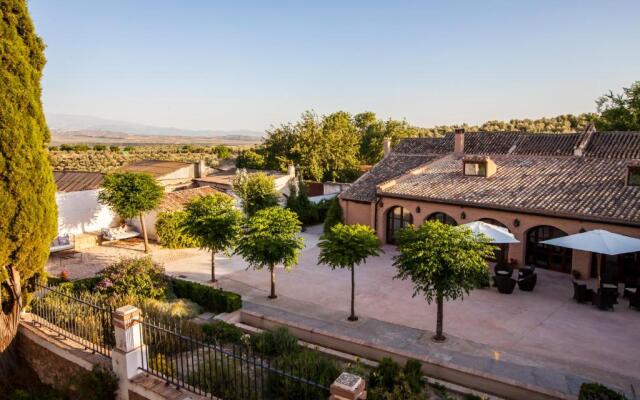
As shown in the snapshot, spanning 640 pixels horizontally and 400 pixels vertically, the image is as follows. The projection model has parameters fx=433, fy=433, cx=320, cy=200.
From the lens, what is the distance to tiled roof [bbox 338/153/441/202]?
84.6ft

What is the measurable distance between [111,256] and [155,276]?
7.32 meters

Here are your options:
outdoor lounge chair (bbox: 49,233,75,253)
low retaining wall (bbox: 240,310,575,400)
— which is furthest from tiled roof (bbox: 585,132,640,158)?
outdoor lounge chair (bbox: 49,233,75,253)

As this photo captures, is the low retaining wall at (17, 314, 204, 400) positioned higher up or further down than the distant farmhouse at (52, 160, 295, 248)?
further down

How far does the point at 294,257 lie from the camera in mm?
15258

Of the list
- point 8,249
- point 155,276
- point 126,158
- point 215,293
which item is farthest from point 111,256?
point 126,158

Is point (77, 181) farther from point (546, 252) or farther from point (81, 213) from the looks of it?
point (546, 252)

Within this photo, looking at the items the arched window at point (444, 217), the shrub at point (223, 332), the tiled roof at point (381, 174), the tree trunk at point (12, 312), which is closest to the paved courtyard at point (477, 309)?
the shrub at point (223, 332)

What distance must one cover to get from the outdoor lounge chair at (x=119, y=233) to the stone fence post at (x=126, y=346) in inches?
633

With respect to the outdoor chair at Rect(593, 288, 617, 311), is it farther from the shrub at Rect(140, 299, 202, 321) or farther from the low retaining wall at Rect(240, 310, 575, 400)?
the shrub at Rect(140, 299, 202, 321)

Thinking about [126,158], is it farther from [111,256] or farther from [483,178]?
[483,178]

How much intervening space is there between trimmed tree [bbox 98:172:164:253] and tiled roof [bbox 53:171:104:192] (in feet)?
12.7

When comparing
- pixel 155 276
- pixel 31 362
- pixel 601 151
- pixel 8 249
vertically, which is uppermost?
pixel 601 151

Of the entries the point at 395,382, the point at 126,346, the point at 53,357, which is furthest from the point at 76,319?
the point at 395,382

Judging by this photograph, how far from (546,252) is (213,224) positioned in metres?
14.2
